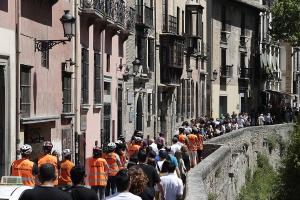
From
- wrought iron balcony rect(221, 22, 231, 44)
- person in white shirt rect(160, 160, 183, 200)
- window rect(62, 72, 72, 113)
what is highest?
wrought iron balcony rect(221, 22, 231, 44)

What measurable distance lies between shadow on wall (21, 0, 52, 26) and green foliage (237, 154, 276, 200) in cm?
1113

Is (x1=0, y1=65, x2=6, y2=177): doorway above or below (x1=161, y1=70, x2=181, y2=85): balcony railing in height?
below

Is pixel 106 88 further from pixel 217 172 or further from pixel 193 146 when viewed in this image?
pixel 217 172

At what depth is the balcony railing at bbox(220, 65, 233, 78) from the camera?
51.0 m

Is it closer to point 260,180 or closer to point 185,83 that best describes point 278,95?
point 185,83

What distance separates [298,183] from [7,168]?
13998 millimetres

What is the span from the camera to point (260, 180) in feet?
119

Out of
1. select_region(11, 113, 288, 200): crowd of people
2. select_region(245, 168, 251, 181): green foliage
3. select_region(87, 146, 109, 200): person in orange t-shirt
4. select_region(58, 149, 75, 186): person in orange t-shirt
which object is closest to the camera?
select_region(11, 113, 288, 200): crowd of people

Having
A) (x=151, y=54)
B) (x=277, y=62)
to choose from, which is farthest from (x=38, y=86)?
(x=277, y=62)

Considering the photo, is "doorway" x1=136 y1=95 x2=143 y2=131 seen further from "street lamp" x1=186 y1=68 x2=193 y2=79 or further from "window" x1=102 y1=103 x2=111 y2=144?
"street lamp" x1=186 y1=68 x2=193 y2=79

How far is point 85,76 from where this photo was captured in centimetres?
2478

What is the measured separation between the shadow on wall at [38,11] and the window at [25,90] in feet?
3.97

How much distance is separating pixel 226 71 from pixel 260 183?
55.8 feet

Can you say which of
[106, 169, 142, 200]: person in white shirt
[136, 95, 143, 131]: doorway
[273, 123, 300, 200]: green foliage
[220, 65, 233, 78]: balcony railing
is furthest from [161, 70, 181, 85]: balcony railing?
[106, 169, 142, 200]: person in white shirt
